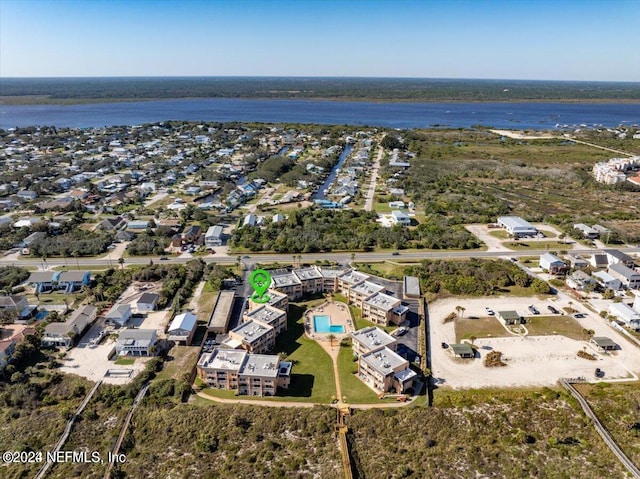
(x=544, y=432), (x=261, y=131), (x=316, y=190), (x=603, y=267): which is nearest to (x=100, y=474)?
(x=544, y=432)

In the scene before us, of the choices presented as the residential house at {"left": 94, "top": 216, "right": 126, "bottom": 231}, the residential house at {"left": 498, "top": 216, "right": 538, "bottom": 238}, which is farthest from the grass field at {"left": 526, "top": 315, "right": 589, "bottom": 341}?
the residential house at {"left": 94, "top": 216, "right": 126, "bottom": 231}

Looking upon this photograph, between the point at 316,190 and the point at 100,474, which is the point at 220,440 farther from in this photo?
the point at 316,190

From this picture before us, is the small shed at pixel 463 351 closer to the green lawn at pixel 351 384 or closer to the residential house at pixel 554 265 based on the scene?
the green lawn at pixel 351 384

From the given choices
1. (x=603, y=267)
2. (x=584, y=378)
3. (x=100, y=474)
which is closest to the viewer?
(x=100, y=474)

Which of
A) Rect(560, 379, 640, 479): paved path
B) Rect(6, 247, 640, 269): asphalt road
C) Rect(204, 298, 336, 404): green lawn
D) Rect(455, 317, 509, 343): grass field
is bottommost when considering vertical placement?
Rect(204, 298, 336, 404): green lawn

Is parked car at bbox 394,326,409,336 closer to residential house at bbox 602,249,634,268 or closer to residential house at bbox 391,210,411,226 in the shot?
A: residential house at bbox 391,210,411,226

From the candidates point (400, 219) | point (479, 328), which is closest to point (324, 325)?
point (479, 328)

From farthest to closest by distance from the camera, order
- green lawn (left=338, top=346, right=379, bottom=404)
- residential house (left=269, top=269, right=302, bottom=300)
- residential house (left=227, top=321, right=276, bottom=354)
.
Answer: residential house (left=269, top=269, right=302, bottom=300), residential house (left=227, top=321, right=276, bottom=354), green lawn (left=338, top=346, right=379, bottom=404)
